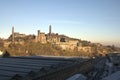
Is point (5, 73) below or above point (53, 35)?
below

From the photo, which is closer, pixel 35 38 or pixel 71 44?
pixel 35 38

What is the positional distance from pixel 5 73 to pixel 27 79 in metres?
2.26

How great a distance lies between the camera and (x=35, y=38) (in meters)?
94.4

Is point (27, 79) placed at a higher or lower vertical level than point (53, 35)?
lower

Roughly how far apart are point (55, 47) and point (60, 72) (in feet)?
226

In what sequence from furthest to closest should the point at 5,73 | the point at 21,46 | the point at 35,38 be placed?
the point at 35,38
the point at 21,46
the point at 5,73

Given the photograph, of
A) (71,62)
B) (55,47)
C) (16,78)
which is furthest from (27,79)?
(55,47)

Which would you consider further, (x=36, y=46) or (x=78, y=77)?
(x=36, y=46)

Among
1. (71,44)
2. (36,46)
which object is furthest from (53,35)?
(36,46)

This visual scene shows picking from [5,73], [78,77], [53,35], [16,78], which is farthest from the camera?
[53,35]

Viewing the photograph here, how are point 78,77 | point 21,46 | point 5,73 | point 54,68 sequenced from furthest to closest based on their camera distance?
point 21,46
point 54,68
point 78,77
point 5,73

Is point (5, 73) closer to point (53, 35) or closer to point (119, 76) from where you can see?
point (119, 76)

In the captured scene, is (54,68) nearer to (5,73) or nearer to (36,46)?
(5,73)

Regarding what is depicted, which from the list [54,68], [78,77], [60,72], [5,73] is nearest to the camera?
[5,73]
